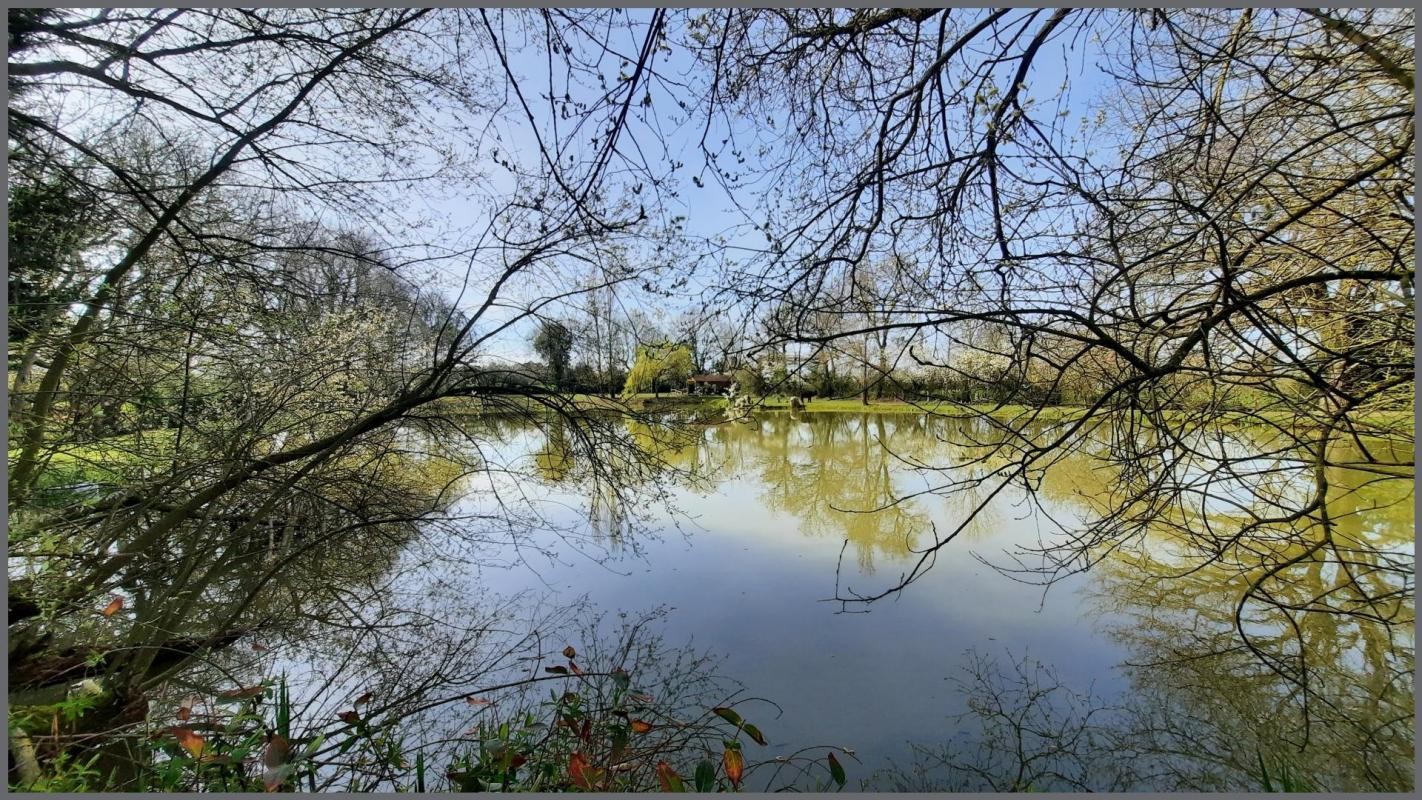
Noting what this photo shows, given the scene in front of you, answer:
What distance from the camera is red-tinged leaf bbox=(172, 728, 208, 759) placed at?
155 cm

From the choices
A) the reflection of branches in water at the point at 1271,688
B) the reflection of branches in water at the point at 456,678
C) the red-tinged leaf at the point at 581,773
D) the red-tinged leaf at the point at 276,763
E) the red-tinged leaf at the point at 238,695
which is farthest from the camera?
the reflection of branches in water at the point at 1271,688

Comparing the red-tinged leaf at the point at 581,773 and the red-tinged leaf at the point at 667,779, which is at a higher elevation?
the red-tinged leaf at the point at 581,773

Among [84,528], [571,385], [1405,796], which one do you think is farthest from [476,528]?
[1405,796]

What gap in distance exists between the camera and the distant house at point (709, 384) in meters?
2.27

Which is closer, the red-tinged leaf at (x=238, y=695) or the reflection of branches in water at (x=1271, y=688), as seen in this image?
the red-tinged leaf at (x=238, y=695)

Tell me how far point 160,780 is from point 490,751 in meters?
0.90

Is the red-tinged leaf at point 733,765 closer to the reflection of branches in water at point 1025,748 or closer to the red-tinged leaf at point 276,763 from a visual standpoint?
the reflection of branches in water at point 1025,748

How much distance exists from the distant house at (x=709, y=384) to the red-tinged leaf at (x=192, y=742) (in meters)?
2.04

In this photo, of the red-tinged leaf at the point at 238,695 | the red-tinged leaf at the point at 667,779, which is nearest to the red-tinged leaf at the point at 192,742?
the red-tinged leaf at the point at 238,695

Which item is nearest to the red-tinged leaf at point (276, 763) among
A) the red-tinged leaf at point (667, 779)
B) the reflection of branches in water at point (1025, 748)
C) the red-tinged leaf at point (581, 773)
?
the red-tinged leaf at point (581, 773)

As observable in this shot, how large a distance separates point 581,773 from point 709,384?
160 centimetres

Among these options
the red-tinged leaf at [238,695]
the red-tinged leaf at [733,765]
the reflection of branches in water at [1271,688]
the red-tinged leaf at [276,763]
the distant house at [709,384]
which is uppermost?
the distant house at [709,384]

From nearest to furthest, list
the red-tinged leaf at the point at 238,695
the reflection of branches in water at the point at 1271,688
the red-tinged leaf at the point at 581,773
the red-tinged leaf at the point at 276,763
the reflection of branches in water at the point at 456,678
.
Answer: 1. the red-tinged leaf at the point at 276,763
2. the red-tinged leaf at the point at 581,773
3. the red-tinged leaf at the point at 238,695
4. the reflection of branches in water at the point at 456,678
5. the reflection of branches in water at the point at 1271,688

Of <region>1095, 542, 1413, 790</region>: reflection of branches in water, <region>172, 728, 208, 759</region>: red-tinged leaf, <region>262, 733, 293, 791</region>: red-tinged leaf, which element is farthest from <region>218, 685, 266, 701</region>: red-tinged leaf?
<region>1095, 542, 1413, 790</region>: reflection of branches in water
